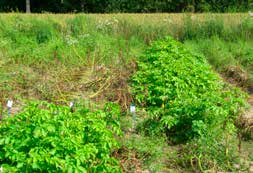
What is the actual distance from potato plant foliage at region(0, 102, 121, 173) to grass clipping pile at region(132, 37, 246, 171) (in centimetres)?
113

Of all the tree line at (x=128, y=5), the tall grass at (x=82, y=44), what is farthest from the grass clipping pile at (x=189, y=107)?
the tree line at (x=128, y=5)

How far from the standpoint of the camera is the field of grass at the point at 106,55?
5.50 m

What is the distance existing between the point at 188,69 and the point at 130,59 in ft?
5.30

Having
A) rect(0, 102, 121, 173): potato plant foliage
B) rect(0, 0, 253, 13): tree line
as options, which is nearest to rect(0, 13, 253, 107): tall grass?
rect(0, 102, 121, 173): potato plant foliage

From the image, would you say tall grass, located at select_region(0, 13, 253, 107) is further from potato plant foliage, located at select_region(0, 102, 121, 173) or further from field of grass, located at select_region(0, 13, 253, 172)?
potato plant foliage, located at select_region(0, 102, 121, 173)

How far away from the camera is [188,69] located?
19.9 ft

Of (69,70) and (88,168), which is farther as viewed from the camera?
(69,70)

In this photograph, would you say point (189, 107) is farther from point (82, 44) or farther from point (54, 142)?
point (82, 44)

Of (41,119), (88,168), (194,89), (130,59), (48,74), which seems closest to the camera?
(41,119)

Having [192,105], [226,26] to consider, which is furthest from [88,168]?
[226,26]

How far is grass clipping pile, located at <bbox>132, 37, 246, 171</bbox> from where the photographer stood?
463 cm

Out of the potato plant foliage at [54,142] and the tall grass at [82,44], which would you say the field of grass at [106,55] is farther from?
the potato plant foliage at [54,142]

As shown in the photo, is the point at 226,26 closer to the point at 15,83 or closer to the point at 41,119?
the point at 15,83

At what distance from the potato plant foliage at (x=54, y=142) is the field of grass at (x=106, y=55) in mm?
783
